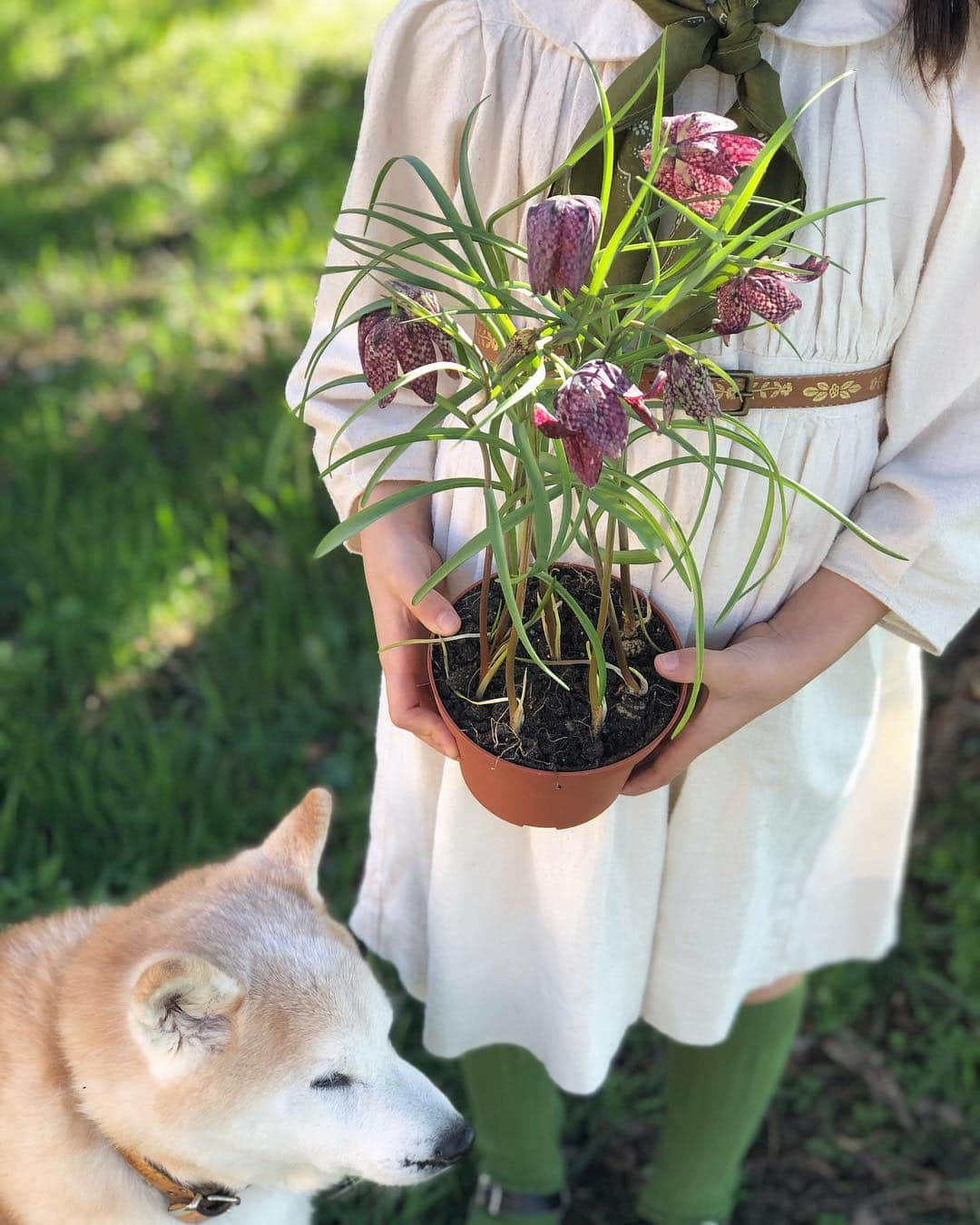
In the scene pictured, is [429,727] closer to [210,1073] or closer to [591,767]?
[591,767]

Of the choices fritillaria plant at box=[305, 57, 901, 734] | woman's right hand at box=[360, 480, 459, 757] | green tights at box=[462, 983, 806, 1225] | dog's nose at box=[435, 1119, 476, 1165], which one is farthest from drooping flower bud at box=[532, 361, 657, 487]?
green tights at box=[462, 983, 806, 1225]

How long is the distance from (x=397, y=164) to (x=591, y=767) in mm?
667

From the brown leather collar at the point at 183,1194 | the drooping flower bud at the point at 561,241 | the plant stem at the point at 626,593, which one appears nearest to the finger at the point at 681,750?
the plant stem at the point at 626,593

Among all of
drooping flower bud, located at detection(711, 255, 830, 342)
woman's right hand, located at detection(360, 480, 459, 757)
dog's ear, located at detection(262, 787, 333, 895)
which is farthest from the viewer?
dog's ear, located at detection(262, 787, 333, 895)

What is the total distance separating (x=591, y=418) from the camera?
865 millimetres

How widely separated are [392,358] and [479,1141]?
143 cm

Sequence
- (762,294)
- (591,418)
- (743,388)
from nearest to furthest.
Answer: (591,418) < (762,294) < (743,388)

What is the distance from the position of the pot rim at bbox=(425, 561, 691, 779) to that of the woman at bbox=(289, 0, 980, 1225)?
0.04 meters

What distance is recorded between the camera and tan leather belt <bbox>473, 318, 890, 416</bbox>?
1.19 metres

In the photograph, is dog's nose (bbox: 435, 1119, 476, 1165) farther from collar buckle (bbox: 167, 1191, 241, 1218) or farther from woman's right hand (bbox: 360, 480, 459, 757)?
woman's right hand (bbox: 360, 480, 459, 757)

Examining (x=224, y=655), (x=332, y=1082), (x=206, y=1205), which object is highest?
(x=332, y=1082)

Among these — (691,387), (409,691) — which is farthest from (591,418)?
(409,691)

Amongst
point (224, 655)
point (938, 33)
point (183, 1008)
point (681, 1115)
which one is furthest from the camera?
point (224, 655)

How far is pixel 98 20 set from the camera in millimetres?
5145
